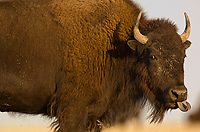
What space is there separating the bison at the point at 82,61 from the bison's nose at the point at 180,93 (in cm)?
4

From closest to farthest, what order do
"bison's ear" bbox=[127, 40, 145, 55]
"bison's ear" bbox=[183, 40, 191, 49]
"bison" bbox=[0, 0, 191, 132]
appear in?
"bison" bbox=[0, 0, 191, 132] → "bison's ear" bbox=[127, 40, 145, 55] → "bison's ear" bbox=[183, 40, 191, 49]

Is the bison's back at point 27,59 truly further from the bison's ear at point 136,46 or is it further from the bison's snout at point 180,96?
the bison's snout at point 180,96

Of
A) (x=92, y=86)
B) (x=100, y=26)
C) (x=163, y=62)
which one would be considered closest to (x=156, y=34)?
(x=163, y=62)

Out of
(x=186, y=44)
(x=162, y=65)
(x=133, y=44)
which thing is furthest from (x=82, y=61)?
(x=186, y=44)

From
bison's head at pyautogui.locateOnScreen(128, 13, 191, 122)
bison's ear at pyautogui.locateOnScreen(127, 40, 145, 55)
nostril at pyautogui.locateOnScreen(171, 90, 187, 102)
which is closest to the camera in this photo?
nostril at pyautogui.locateOnScreen(171, 90, 187, 102)

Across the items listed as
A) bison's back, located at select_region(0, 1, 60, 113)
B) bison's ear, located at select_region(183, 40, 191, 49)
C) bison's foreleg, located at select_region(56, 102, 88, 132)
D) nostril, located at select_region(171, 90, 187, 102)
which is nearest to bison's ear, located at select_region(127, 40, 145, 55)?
bison's ear, located at select_region(183, 40, 191, 49)

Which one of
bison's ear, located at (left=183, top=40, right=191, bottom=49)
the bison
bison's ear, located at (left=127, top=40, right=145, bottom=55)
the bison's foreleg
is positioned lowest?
the bison's foreleg

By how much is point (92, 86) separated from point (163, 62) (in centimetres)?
148

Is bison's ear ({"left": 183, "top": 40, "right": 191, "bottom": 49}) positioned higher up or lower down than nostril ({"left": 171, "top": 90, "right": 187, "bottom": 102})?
higher up

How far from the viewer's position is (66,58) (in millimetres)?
7609

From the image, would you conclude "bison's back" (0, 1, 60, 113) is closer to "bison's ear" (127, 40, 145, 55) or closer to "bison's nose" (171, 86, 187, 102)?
"bison's ear" (127, 40, 145, 55)

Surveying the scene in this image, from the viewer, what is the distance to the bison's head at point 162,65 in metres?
7.22

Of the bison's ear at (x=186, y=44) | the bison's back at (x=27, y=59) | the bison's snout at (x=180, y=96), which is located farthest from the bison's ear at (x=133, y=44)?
the bison's back at (x=27, y=59)

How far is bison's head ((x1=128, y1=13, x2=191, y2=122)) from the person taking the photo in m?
7.22
